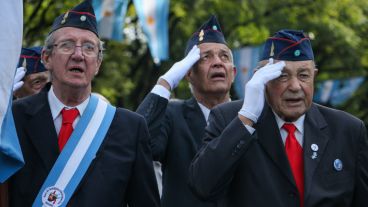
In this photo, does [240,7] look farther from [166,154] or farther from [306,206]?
[306,206]

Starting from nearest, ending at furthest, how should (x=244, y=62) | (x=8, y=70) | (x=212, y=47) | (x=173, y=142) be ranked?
1. (x=8, y=70)
2. (x=173, y=142)
3. (x=212, y=47)
4. (x=244, y=62)

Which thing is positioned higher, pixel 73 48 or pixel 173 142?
pixel 73 48

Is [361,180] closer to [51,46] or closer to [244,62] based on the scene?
[51,46]

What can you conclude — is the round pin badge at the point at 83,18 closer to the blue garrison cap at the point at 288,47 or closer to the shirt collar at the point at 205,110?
the blue garrison cap at the point at 288,47

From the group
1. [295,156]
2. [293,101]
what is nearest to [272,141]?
[295,156]

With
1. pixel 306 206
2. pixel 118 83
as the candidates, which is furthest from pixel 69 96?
pixel 118 83

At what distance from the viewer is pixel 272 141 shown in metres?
4.68

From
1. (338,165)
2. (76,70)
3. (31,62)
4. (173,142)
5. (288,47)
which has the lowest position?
(173,142)

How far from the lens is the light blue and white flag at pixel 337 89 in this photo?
77.3 feet

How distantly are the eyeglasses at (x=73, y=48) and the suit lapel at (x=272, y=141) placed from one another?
110cm

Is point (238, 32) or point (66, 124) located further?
point (238, 32)

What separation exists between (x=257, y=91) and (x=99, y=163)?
40.4 inches

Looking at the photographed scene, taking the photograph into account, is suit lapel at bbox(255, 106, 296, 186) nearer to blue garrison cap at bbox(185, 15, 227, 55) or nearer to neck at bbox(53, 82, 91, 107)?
neck at bbox(53, 82, 91, 107)

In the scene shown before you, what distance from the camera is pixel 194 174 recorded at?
15.0 feet
